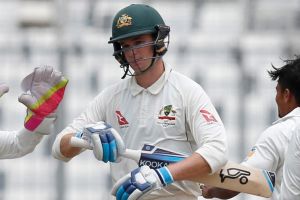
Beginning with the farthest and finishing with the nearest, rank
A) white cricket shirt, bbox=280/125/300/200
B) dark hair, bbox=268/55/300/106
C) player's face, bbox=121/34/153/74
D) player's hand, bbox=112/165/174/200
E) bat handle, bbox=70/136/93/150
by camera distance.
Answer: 1. dark hair, bbox=268/55/300/106
2. player's face, bbox=121/34/153/74
3. bat handle, bbox=70/136/93/150
4. player's hand, bbox=112/165/174/200
5. white cricket shirt, bbox=280/125/300/200

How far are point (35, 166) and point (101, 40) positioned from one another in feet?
4.28

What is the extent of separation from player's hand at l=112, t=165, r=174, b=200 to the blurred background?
4234 mm

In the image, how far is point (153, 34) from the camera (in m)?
4.79

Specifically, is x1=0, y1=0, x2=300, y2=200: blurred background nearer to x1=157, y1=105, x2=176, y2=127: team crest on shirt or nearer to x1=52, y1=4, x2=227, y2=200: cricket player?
x1=52, y1=4, x2=227, y2=200: cricket player

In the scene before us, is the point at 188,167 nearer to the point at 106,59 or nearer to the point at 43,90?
the point at 43,90

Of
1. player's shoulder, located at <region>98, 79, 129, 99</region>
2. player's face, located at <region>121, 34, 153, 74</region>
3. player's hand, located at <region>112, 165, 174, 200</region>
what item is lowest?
player's hand, located at <region>112, 165, 174, 200</region>

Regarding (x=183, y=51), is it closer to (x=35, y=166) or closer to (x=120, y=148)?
(x=35, y=166)

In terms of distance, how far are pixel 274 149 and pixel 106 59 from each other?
4389 millimetres

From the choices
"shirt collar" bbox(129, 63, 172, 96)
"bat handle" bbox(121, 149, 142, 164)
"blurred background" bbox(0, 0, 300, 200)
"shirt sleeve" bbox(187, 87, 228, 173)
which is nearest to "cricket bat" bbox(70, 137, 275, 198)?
"bat handle" bbox(121, 149, 142, 164)

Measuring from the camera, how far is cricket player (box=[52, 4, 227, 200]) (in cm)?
458

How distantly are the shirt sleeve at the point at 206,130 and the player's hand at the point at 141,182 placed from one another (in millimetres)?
198

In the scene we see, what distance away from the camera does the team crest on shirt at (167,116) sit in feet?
15.4

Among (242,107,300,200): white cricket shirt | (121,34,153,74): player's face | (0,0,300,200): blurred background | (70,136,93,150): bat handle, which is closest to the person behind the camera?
(70,136,93,150): bat handle

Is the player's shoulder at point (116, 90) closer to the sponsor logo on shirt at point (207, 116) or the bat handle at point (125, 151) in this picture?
the bat handle at point (125, 151)
